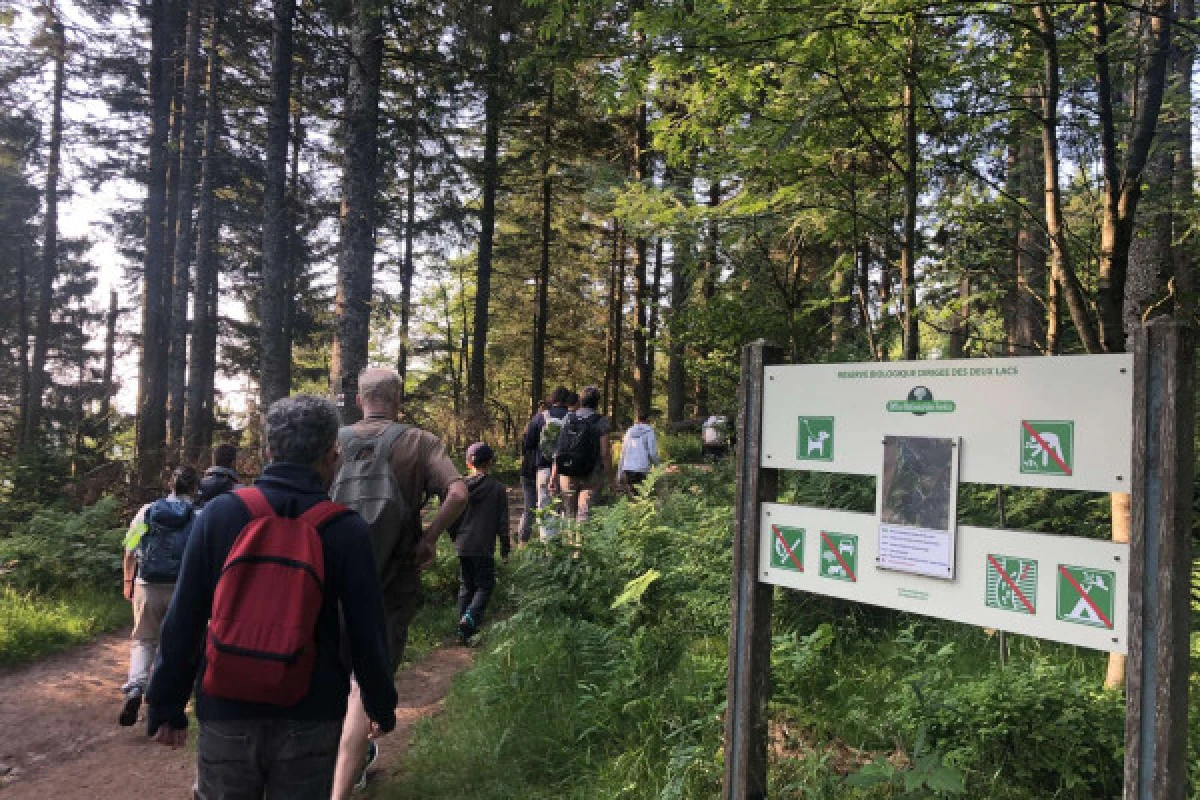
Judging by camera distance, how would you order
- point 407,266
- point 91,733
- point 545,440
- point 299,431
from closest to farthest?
point 299,431 → point 91,733 → point 545,440 → point 407,266

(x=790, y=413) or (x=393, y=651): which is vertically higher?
(x=790, y=413)

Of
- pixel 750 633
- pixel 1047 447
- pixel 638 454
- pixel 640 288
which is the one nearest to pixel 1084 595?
pixel 1047 447

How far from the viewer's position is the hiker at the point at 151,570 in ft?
18.0

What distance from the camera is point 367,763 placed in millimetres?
4098

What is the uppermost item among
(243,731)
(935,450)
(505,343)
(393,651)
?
(505,343)

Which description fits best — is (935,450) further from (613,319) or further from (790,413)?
(613,319)

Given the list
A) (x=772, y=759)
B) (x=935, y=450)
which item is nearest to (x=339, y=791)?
(x=772, y=759)

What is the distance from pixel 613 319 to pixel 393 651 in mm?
19422

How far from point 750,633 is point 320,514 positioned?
66.5 inches

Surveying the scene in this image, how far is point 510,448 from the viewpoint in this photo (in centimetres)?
1947

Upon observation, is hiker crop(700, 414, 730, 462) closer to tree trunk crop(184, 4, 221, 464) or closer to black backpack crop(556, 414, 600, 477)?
black backpack crop(556, 414, 600, 477)

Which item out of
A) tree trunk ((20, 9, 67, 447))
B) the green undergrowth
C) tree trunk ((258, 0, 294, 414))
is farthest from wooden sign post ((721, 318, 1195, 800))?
tree trunk ((20, 9, 67, 447))

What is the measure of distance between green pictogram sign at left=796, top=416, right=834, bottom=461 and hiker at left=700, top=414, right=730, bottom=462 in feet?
32.3

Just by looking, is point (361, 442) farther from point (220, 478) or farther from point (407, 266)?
point (407, 266)
